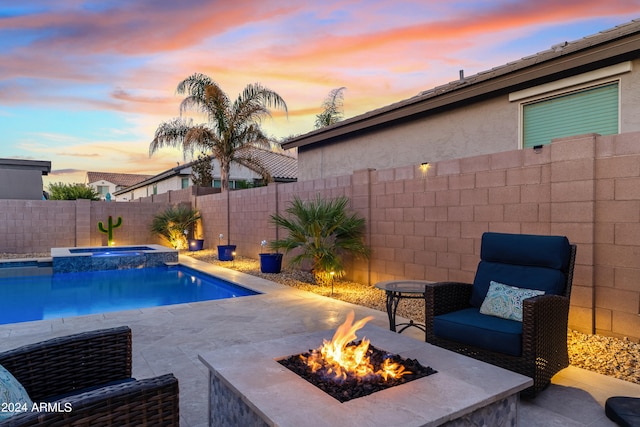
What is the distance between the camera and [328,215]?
22.5 feet

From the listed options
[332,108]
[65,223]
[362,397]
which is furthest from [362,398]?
[332,108]

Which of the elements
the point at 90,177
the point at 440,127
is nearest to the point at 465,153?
the point at 440,127

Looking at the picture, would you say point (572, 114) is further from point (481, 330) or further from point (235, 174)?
point (235, 174)

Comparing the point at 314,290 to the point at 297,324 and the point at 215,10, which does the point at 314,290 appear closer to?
the point at 297,324

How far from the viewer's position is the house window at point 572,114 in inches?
211

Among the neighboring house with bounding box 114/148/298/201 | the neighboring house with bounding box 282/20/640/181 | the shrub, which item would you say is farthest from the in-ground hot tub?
the shrub

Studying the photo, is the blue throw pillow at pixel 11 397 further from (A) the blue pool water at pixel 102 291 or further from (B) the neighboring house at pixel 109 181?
(B) the neighboring house at pixel 109 181

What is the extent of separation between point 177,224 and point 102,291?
6.08m

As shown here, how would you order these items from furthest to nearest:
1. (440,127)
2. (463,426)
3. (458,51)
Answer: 1. (458,51)
2. (440,127)
3. (463,426)

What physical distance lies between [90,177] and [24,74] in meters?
37.2

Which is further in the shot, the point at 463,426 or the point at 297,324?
the point at 297,324

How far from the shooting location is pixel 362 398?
1.92 metres

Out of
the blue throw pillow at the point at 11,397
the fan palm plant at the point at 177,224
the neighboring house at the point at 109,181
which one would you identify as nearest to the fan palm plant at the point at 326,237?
the blue throw pillow at the point at 11,397

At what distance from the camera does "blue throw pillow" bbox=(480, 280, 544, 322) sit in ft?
10.6
